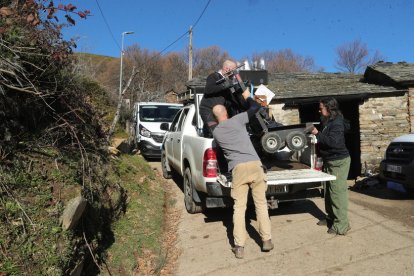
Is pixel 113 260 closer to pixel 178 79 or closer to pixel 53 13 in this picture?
pixel 53 13

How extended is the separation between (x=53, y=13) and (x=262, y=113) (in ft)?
10.5

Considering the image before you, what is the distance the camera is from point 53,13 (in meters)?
4.76

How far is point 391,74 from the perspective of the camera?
13.0m

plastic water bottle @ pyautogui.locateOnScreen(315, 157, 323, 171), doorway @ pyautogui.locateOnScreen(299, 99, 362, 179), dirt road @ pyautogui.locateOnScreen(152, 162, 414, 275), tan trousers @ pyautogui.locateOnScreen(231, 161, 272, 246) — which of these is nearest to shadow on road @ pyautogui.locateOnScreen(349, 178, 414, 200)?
dirt road @ pyautogui.locateOnScreen(152, 162, 414, 275)

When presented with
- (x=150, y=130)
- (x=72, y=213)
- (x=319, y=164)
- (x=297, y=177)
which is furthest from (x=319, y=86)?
(x=72, y=213)

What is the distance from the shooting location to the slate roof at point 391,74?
1252 centimetres

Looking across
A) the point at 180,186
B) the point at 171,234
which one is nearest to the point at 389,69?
the point at 180,186

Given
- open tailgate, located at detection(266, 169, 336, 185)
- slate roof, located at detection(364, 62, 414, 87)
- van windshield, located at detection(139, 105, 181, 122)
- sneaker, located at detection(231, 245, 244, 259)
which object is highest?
slate roof, located at detection(364, 62, 414, 87)

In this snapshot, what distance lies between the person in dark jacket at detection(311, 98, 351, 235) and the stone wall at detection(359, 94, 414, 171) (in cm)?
804

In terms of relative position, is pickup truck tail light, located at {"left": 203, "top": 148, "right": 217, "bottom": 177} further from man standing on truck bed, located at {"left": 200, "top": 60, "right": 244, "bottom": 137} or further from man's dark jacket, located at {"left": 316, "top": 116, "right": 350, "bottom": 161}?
man's dark jacket, located at {"left": 316, "top": 116, "right": 350, "bottom": 161}

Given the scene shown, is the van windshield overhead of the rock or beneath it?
overhead

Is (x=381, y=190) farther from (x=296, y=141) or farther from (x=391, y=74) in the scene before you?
(x=296, y=141)

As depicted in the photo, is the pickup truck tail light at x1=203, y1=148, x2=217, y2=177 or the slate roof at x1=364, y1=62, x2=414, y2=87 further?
the slate roof at x1=364, y1=62, x2=414, y2=87

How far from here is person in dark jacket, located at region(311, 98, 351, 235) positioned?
5316 millimetres
